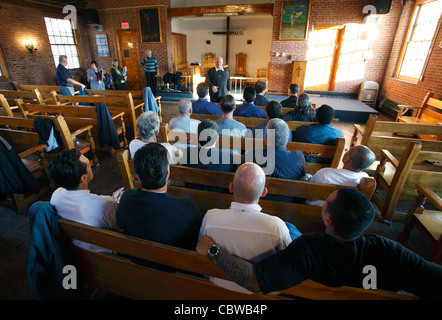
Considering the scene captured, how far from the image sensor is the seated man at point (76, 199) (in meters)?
1.32

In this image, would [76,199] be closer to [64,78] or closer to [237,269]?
[237,269]

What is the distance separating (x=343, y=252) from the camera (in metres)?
0.92

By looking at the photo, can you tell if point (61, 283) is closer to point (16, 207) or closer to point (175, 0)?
point (16, 207)

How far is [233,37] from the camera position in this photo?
1134cm

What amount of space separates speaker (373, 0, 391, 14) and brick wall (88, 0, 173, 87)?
660 cm

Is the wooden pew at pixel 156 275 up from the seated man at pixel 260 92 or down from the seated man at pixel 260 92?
down

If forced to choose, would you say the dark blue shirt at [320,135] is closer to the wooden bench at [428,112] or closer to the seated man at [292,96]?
the seated man at [292,96]

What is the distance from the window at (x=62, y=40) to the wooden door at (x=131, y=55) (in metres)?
1.67

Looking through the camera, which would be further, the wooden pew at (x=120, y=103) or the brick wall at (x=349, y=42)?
the brick wall at (x=349, y=42)

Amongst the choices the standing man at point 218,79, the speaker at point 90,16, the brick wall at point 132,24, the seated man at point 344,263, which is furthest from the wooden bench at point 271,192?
the speaker at point 90,16

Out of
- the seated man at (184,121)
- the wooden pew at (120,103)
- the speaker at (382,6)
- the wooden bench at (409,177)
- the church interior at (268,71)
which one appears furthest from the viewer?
the speaker at (382,6)

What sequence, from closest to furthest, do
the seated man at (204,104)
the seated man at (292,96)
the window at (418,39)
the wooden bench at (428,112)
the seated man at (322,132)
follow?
the seated man at (322,132) → the seated man at (204,104) → the seated man at (292,96) → the wooden bench at (428,112) → the window at (418,39)

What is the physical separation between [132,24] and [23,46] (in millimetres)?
3617
